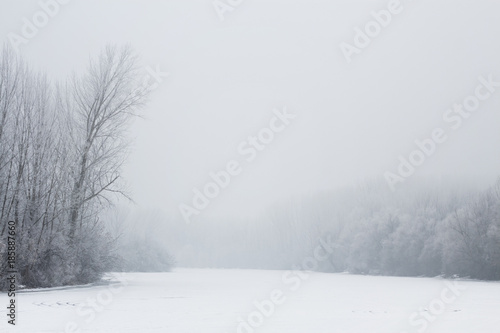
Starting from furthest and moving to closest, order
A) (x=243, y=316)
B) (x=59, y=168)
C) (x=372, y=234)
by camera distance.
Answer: (x=372, y=234) → (x=59, y=168) → (x=243, y=316)

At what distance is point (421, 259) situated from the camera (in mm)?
58812

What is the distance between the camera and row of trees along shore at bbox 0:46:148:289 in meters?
25.0

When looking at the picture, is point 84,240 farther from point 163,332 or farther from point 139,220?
point 139,220

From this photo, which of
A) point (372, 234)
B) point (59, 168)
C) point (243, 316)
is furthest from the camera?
point (372, 234)

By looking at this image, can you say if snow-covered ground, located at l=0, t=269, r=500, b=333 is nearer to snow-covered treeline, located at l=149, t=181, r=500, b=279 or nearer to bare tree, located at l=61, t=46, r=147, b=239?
bare tree, located at l=61, t=46, r=147, b=239

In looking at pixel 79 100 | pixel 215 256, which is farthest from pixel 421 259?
pixel 215 256

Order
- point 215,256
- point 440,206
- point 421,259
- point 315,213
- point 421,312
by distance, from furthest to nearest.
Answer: point 215,256 → point 315,213 → point 440,206 → point 421,259 → point 421,312

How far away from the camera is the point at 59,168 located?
2802 centimetres

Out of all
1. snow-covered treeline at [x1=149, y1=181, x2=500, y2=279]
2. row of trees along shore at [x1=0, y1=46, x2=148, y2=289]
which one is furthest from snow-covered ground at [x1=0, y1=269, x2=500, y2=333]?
snow-covered treeline at [x1=149, y1=181, x2=500, y2=279]

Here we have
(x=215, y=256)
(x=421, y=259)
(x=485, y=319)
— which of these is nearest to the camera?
(x=485, y=319)

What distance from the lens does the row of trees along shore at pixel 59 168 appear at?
25.0m

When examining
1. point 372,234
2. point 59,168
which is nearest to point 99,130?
point 59,168

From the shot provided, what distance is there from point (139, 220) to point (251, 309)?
8268 centimetres

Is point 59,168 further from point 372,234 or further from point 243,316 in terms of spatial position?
point 372,234
